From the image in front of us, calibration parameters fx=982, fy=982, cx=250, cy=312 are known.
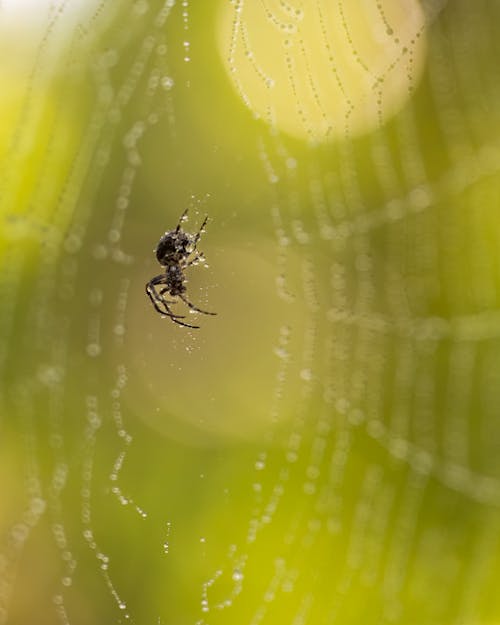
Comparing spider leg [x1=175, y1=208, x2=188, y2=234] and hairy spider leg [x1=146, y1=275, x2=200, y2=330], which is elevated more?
spider leg [x1=175, y1=208, x2=188, y2=234]

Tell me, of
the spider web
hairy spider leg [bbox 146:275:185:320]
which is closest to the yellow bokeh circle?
the spider web

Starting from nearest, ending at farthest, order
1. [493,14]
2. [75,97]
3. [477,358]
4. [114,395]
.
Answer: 1. [75,97]
2. [114,395]
3. [493,14]
4. [477,358]

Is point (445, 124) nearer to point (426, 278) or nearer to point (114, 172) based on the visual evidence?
point (426, 278)

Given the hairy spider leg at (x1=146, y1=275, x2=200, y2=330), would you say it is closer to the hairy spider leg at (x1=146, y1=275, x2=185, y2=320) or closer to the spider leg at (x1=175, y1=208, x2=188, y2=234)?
the hairy spider leg at (x1=146, y1=275, x2=185, y2=320)

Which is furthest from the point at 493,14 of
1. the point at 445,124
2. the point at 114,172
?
the point at 114,172

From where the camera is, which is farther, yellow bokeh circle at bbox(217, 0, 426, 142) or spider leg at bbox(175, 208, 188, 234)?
yellow bokeh circle at bbox(217, 0, 426, 142)

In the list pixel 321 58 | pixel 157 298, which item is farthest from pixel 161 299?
pixel 321 58
